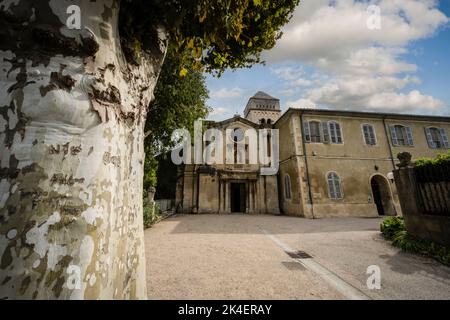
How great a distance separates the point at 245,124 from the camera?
60.8 ft

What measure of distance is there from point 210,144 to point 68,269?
1660 centimetres

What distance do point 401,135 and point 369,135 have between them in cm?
298

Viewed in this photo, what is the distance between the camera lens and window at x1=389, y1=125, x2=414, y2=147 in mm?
15625

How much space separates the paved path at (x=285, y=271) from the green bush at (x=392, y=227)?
33.4 inches

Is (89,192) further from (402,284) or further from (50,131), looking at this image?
(402,284)

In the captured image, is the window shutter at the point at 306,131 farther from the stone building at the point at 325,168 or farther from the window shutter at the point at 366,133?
the window shutter at the point at 366,133

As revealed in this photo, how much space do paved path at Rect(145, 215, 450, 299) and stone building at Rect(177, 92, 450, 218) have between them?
25.8 ft

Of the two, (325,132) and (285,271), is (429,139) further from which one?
(285,271)

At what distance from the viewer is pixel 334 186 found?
13750 mm

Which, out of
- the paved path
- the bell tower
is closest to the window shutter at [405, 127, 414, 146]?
the paved path

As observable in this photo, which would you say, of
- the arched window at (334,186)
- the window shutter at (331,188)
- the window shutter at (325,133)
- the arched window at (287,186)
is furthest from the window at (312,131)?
the arched window at (287,186)

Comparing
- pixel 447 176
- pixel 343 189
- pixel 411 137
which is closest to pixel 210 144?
pixel 343 189

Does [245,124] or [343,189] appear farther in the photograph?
[245,124]

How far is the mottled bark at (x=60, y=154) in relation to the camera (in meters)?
1.06
